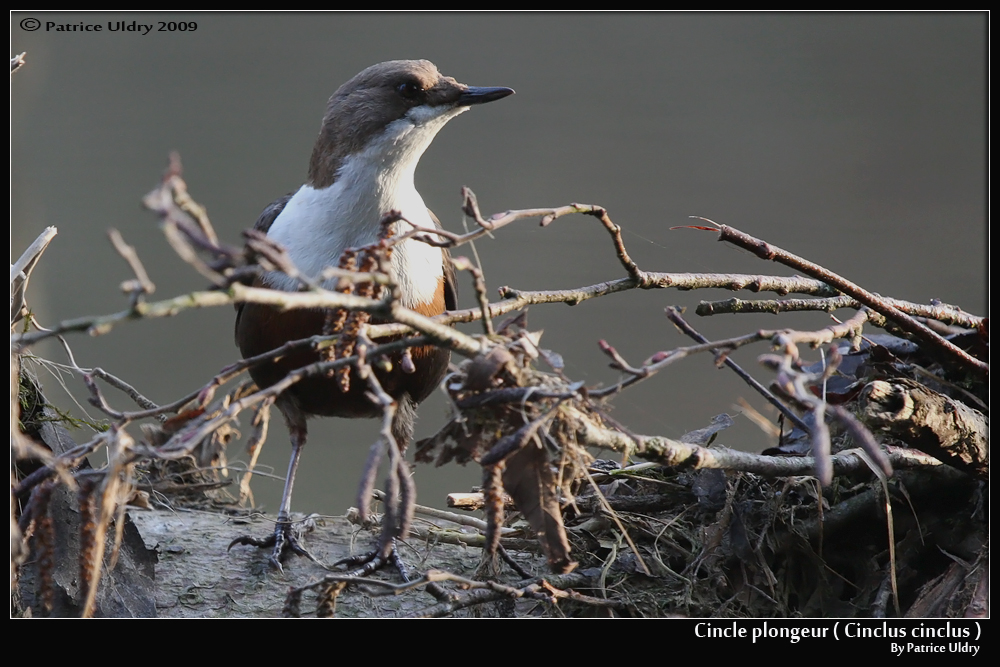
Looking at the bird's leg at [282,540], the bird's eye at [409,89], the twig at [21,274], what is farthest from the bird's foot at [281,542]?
the bird's eye at [409,89]

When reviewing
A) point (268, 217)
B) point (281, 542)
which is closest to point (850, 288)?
point (281, 542)

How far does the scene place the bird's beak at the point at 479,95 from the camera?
212 centimetres

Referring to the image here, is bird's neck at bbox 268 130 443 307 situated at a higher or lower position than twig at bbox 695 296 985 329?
higher

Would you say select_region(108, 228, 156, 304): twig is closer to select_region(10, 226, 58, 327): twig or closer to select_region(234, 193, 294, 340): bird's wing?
select_region(10, 226, 58, 327): twig

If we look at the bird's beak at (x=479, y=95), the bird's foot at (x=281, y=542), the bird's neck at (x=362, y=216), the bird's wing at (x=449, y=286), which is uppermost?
the bird's beak at (x=479, y=95)

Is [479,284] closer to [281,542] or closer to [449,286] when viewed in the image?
[281,542]

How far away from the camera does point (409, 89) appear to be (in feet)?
7.18

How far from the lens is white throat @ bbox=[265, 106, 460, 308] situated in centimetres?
207

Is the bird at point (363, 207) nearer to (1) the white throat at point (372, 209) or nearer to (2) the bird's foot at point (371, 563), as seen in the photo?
(1) the white throat at point (372, 209)

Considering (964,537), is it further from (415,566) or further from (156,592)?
(156,592)

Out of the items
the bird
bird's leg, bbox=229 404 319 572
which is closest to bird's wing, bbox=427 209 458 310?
the bird

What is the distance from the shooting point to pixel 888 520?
149cm

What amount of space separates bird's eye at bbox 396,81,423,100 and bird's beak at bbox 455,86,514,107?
0.11 m

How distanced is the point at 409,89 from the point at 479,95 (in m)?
0.19
